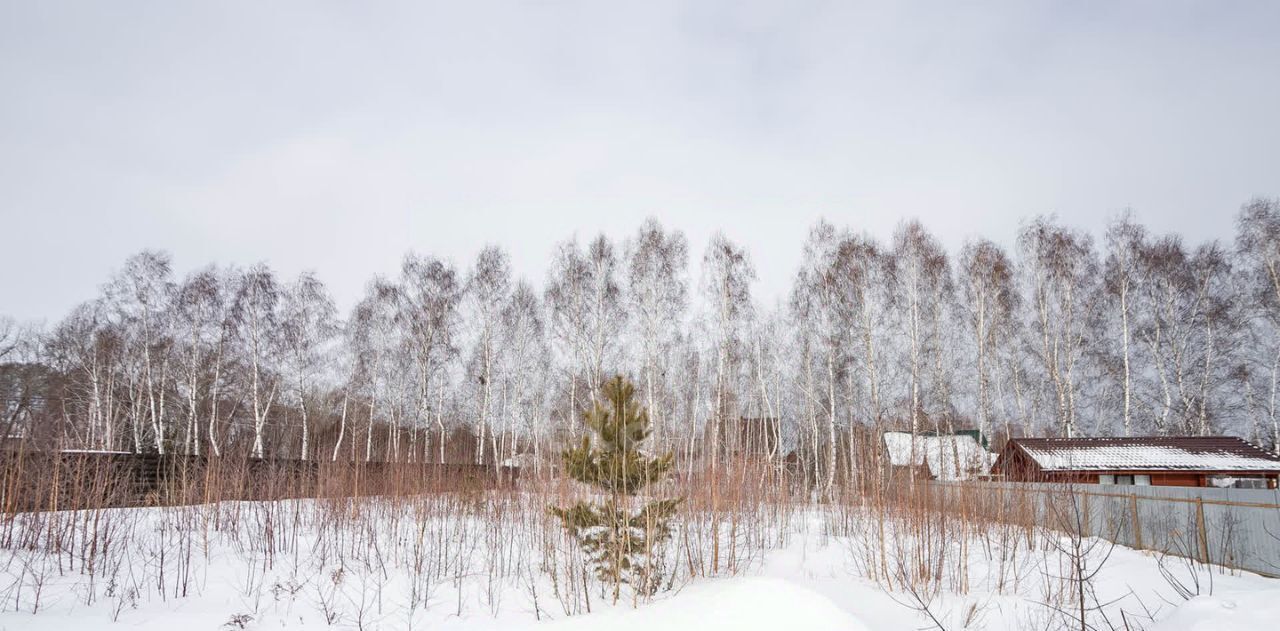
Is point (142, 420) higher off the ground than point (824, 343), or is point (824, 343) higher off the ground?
point (824, 343)

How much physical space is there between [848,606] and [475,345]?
19.1 meters

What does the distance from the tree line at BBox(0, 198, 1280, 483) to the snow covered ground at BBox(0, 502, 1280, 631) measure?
10.0 meters

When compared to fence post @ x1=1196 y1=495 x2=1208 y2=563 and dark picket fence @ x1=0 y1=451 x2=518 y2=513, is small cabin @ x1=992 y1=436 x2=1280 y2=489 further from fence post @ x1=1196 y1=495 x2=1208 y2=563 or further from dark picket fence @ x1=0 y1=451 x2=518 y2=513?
dark picket fence @ x1=0 y1=451 x2=518 y2=513

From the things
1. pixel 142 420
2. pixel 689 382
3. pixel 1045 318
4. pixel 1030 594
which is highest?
pixel 1045 318

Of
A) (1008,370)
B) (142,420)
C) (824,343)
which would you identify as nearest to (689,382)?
(824,343)

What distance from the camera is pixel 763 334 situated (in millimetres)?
25062

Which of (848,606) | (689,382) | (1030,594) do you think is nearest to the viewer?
(848,606)

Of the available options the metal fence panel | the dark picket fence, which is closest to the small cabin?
the metal fence panel

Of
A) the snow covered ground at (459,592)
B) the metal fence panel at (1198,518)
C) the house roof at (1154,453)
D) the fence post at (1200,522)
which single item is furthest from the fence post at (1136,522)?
the house roof at (1154,453)

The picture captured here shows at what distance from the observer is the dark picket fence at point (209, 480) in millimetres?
8867

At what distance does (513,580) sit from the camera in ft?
29.4

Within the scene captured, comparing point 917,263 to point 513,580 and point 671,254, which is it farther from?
point 513,580

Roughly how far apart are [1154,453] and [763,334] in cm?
1275

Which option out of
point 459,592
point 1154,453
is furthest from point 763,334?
point 459,592
